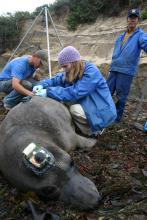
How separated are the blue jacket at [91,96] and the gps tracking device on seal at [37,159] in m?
1.54

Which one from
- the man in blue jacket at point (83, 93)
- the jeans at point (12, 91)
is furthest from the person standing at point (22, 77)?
the man in blue jacket at point (83, 93)

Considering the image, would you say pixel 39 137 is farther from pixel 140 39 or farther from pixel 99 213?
pixel 140 39

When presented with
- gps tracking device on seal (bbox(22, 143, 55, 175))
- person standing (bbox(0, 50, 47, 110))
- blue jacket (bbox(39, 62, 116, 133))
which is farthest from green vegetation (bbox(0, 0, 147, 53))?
gps tracking device on seal (bbox(22, 143, 55, 175))

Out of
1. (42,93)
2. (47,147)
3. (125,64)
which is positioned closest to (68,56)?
(42,93)

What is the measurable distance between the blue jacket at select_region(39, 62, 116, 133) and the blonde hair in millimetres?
54

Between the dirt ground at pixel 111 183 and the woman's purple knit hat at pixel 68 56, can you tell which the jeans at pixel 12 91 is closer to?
the woman's purple knit hat at pixel 68 56

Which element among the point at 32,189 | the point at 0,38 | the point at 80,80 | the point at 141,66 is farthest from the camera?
the point at 0,38

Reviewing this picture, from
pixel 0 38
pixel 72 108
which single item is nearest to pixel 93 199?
pixel 72 108

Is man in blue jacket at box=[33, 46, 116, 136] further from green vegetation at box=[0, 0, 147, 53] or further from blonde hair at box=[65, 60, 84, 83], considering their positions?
green vegetation at box=[0, 0, 147, 53]

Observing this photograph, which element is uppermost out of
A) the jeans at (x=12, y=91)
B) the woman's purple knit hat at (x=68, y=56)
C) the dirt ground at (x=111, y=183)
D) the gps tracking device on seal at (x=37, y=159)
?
the woman's purple knit hat at (x=68, y=56)

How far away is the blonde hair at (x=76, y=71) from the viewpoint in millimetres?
5801

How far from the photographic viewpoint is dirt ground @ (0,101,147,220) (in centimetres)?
414

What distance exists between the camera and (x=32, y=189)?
4516 mm

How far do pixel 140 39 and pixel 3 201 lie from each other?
140 inches
